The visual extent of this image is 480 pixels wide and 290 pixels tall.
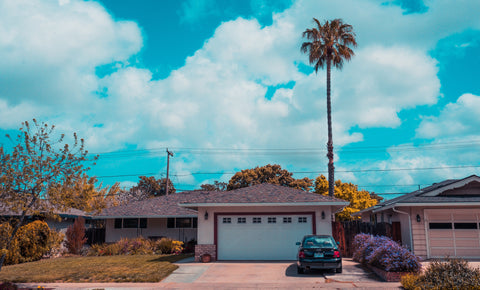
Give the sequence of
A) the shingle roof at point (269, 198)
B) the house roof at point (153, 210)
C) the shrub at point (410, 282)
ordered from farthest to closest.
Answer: the house roof at point (153, 210) < the shingle roof at point (269, 198) < the shrub at point (410, 282)

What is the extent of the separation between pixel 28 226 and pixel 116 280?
35.2ft

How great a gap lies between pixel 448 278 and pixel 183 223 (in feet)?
69.7

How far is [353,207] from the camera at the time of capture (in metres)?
38.0

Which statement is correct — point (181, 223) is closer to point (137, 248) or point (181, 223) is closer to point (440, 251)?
point (137, 248)

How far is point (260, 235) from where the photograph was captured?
20172mm

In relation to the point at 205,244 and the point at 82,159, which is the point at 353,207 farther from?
the point at 82,159

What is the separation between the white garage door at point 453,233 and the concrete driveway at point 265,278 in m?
4.90

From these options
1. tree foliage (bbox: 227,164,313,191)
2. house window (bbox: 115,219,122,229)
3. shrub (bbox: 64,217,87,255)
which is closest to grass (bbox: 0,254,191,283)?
shrub (bbox: 64,217,87,255)

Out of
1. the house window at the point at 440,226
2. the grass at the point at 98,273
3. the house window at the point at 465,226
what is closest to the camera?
the grass at the point at 98,273

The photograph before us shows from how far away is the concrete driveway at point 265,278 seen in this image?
1279 centimetres

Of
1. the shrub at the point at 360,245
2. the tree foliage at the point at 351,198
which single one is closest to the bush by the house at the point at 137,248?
the shrub at the point at 360,245

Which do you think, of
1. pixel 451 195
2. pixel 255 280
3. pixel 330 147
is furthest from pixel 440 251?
pixel 330 147

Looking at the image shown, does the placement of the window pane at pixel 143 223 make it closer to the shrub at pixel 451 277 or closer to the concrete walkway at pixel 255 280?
the concrete walkway at pixel 255 280

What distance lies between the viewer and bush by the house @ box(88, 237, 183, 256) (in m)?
24.1
